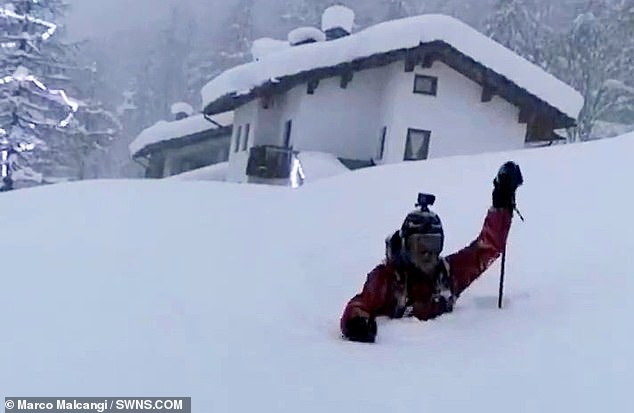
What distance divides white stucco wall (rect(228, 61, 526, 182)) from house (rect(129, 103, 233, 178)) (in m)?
7.08

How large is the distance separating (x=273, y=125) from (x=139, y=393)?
802 inches

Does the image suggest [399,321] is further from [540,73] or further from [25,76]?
[25,76]

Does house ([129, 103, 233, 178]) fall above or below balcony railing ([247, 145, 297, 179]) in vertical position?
above

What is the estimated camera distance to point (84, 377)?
3.92 metres

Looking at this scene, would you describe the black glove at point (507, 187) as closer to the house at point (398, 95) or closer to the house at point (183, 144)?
the house at point (398, 95)

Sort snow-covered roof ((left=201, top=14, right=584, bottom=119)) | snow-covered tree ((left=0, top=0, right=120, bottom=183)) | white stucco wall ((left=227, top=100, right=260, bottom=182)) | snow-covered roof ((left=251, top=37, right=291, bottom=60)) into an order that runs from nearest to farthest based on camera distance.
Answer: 1. snow-covered roof ((left=201, top=14, right=584, bottom=119))
2. white stucco wall ((left=227, top=100, right=260, bottom=182))
3. snow-covered roof ((left=251, top=37, right=291, bottom=60))
4. snow-covered tree ((left=0, top=0, right=120, bottom=183))

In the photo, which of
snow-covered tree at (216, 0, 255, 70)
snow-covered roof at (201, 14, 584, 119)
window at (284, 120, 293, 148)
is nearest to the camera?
snow-covered roof at (201, 14, 584, 119)

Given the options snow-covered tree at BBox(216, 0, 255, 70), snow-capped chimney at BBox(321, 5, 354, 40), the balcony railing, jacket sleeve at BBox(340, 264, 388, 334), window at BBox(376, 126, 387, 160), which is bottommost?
jacket sleeve at BBox(340, 264, 388, 334)

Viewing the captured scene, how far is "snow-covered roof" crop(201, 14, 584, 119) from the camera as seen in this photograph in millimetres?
21266

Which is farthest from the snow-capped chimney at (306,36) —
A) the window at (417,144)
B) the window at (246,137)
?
the window at (417,144)

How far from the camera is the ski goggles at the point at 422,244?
509cm

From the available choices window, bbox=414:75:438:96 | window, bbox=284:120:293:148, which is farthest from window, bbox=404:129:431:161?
window, bbox=284:120:293:148

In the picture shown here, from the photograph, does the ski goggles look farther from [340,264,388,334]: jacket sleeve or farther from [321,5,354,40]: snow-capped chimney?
[321,5,354,40]: snow-capped chimney

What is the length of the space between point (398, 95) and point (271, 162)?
3.69 metres
